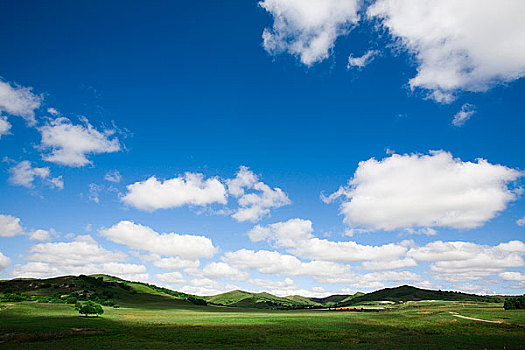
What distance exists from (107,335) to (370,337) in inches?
1887

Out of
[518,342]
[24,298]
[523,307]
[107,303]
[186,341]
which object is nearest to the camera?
[518,342]

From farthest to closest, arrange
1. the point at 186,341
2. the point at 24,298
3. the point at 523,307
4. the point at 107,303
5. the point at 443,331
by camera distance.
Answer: the point at 107,303 < the point at 24,298 < the point at 523,307 < the point at 443,331 < the point at 186,341

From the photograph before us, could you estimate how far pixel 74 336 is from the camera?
198 ft

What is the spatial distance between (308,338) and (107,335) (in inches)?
1440

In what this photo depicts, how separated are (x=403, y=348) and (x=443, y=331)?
→ 2941cm

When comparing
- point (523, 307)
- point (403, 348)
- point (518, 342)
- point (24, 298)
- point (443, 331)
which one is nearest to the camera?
point (403, 348)

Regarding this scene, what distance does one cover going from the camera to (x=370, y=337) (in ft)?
203

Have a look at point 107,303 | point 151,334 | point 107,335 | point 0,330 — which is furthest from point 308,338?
point 107,303

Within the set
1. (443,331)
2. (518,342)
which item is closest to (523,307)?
(443,331)

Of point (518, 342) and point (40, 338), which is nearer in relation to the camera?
point (518, 342)

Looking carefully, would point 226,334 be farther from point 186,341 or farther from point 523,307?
point 523,307

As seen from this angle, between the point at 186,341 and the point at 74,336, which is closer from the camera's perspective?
the point at 186,341

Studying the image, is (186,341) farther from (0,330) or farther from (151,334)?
(0,330)

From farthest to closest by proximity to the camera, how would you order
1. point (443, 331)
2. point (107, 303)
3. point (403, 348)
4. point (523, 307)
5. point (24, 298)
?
point (107, 303), point (24, 298), point (523, 307), point (443, 331), point (403, 348)
